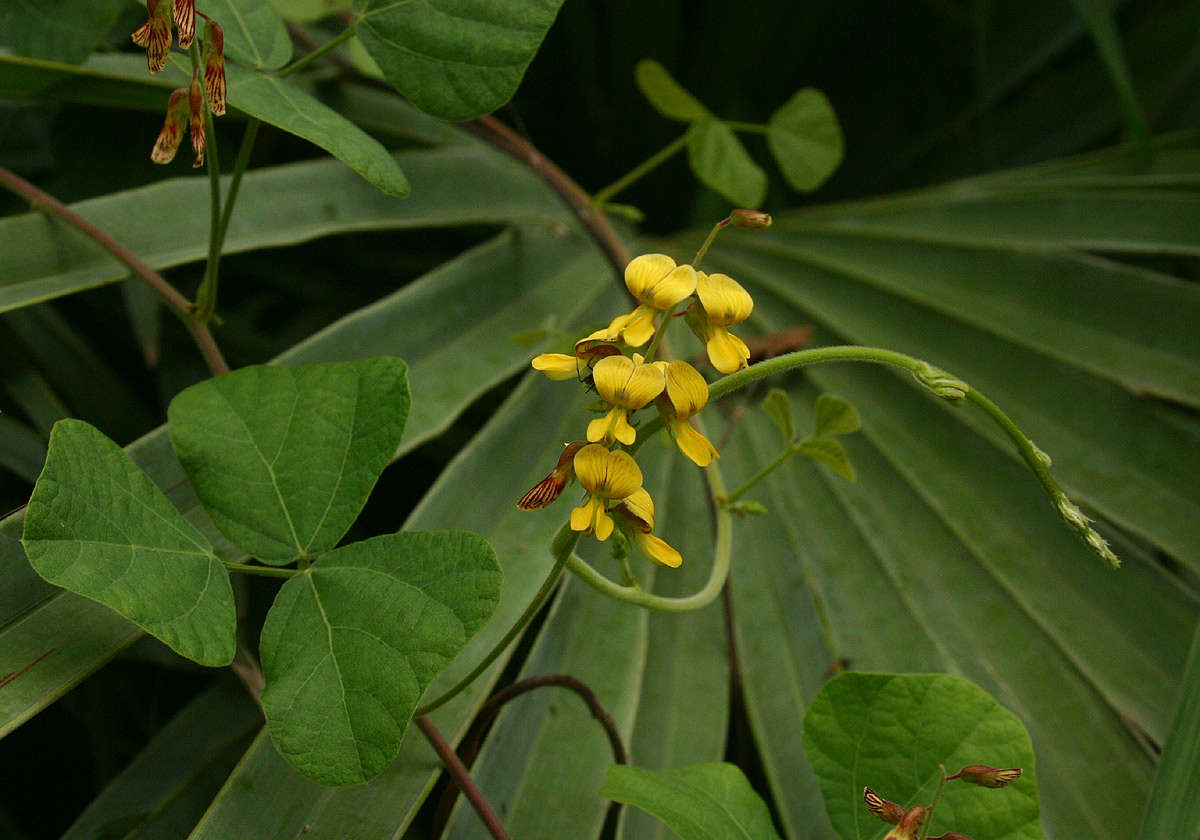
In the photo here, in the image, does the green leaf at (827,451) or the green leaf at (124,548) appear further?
the green leaf at (827,451)

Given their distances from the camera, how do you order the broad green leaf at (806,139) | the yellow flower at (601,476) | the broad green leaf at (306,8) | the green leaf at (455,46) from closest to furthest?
1. the yellow flower at (601,476)
2. the green leaf at (455,46)
3. the broad green leaf at (306,8)
4. the broad green leaf at (806,139)

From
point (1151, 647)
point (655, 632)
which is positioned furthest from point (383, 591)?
point (1151, 647)

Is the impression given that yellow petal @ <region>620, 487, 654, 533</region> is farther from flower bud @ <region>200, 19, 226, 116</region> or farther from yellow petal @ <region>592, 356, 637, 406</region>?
flower bud @ <region>200, 19, 226, 116</region>

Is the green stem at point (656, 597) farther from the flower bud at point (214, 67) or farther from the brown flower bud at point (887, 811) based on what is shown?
the flower bud at point (214, 67)

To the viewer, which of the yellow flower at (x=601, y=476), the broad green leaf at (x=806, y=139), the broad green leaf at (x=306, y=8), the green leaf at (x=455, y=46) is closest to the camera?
the yellow flower at (x=601, y=476)

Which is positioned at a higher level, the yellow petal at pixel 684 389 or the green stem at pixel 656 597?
the yellow petal at pixel 684 389

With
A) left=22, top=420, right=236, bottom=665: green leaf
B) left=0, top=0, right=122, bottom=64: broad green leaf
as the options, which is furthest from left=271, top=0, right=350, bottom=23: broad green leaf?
left=22, top=420, right=236, bottom=665: green leaf

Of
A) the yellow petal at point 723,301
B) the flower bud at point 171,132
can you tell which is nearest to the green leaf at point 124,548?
the flower bud at point 171,132
